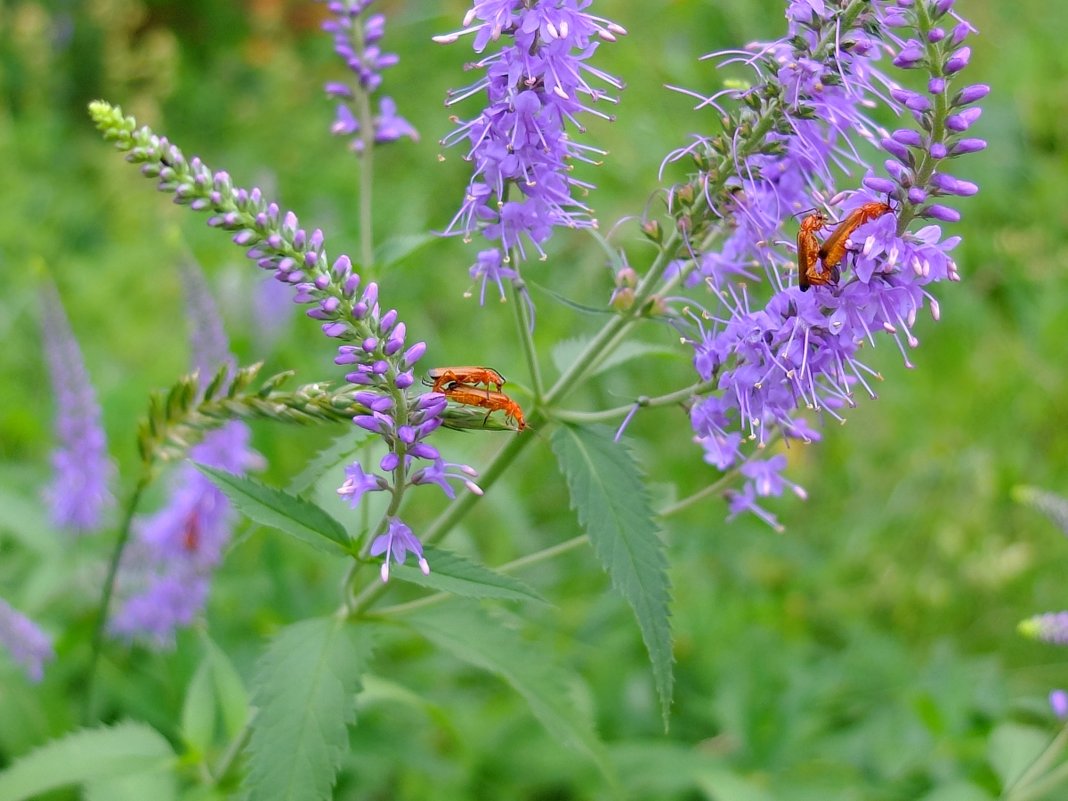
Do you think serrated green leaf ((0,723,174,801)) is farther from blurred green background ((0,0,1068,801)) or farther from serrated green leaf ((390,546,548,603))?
serrated green leaf ((390,546,548,603))

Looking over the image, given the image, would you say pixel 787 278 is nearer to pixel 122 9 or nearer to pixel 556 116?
pixel 556 116

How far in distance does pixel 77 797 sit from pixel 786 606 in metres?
3.15

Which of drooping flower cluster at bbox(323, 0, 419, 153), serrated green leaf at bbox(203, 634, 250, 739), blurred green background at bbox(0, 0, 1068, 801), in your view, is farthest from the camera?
blurred green background at bbox(0, 0, 1068, 801)

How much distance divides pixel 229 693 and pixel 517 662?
0.99m

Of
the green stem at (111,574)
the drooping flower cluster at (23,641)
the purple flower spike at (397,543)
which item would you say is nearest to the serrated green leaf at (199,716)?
the green stem at (111,574)

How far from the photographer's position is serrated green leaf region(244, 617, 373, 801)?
202 cm

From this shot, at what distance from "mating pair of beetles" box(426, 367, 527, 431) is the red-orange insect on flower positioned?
Result: 0.67 metres

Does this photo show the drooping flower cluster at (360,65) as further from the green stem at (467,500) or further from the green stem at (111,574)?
the green stem at (111,574)

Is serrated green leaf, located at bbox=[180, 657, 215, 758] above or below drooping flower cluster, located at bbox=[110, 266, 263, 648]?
below

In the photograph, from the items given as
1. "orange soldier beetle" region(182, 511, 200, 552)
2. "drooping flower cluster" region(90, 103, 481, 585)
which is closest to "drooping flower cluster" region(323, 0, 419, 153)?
"drooping flower cluster" region(90, 103, 481, 585)

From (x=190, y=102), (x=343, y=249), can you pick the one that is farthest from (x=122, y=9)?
(x=343, y=249)

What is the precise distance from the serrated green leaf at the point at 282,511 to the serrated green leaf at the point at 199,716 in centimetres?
98

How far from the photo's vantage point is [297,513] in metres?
2.16

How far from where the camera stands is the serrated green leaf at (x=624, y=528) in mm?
2021
